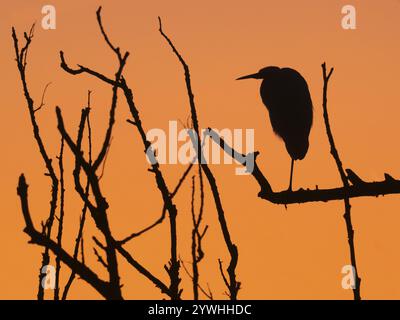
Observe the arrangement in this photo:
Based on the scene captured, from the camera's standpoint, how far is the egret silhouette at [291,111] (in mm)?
8758

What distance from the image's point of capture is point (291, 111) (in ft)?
28.9

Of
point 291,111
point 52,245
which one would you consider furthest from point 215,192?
point 291,111

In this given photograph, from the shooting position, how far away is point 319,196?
399 cm

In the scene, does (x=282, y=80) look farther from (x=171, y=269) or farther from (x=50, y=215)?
(x=171, y=269)

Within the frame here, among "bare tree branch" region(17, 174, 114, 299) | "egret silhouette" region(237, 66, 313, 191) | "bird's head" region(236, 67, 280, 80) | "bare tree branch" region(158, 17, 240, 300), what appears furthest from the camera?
"bird's head" region(236, 67, 280, 80)

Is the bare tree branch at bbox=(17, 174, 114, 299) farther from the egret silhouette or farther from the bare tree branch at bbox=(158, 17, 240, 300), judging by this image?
the egret silhouette

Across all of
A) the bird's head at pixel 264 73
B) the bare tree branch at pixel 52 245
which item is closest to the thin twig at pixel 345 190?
the bare tree branch at pixel 52 245

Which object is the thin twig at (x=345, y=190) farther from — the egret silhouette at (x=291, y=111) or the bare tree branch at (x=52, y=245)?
the egret silhouette at (x=291, y=111)

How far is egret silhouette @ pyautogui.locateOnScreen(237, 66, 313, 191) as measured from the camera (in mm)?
8758

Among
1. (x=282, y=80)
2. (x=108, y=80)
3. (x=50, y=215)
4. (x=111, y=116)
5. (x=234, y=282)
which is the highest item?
(x=282, y=80)

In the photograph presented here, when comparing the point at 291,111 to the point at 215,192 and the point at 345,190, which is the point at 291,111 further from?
the point at 215,192

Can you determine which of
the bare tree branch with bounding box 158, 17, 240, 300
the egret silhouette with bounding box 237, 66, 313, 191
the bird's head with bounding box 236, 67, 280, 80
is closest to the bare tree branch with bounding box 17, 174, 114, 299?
the bare tree branch with bounding box 158, 17, 240, 300
